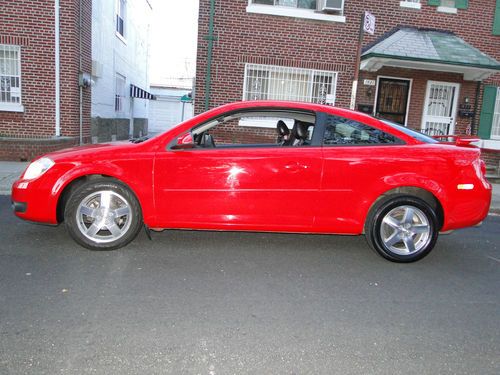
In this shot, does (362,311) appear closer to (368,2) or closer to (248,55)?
(248,55)

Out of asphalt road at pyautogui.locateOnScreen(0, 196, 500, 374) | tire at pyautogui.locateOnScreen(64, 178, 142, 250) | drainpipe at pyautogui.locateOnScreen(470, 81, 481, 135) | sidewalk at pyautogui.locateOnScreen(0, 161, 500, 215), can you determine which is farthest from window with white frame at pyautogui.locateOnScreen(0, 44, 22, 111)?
drainpipe at pyautogui.locateOnScreen(470, 81, 481, 135)

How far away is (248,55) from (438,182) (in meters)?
8.15

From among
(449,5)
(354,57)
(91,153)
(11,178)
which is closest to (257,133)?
(91,153)

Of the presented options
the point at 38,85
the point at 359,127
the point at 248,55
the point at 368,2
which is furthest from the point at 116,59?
the point at 359,127

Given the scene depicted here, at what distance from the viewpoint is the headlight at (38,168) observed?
4.38m

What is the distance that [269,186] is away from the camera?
438 centimetres

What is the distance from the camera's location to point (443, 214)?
14.9ft

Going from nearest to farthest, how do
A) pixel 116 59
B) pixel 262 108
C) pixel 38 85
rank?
pixel 262 108 → pixel 38 85 → pixel 116 59

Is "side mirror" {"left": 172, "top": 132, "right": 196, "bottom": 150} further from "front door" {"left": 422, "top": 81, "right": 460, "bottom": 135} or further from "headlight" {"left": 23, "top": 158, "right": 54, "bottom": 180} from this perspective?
"front door" {"left": 422, "top": 81, "right": 460, "bottom": 135}

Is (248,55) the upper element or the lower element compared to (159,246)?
upper

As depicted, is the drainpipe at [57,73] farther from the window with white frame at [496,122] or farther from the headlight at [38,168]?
the window with white frame at [496,122]

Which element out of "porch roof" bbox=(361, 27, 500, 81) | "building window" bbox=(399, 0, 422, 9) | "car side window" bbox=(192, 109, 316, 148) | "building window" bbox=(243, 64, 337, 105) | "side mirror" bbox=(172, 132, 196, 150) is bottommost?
"side mirror" bbox=(172, 132, 196, 150)

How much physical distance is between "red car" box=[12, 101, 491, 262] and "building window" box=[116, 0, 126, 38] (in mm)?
14664

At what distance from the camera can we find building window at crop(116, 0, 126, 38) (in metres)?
17.3
